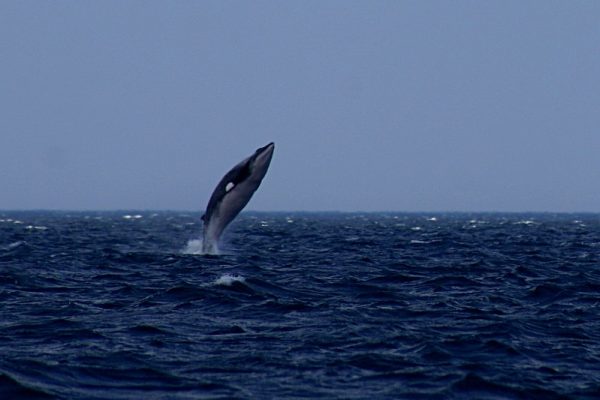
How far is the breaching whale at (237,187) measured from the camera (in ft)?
69.7

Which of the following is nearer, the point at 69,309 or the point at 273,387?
the point at 273,387

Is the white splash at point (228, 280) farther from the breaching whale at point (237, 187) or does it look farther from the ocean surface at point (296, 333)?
the breaching whale at point (237, 187)

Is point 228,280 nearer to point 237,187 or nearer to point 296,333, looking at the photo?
point 237,187

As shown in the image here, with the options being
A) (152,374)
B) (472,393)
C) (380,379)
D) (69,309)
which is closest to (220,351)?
(152,374)

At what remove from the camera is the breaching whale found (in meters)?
21.2

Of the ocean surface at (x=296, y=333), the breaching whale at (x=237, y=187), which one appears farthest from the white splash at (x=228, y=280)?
the breaching whale at (x=237, y=187)

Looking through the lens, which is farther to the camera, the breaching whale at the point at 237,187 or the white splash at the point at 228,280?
the breaching whale at the point at 237,187

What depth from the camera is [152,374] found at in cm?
1119

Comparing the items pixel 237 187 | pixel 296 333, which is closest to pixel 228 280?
pixel 237 187

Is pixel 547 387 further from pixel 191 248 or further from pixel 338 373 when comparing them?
pixel 191 248

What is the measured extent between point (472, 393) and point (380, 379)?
124cm

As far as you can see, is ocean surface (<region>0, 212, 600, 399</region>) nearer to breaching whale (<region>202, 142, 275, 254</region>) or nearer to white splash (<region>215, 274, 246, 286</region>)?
white splash (<region>215, 274, 246, 286</region>)

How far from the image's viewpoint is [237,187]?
2191 cm

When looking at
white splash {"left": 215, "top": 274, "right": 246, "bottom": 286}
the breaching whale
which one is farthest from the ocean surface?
the breaching whale
